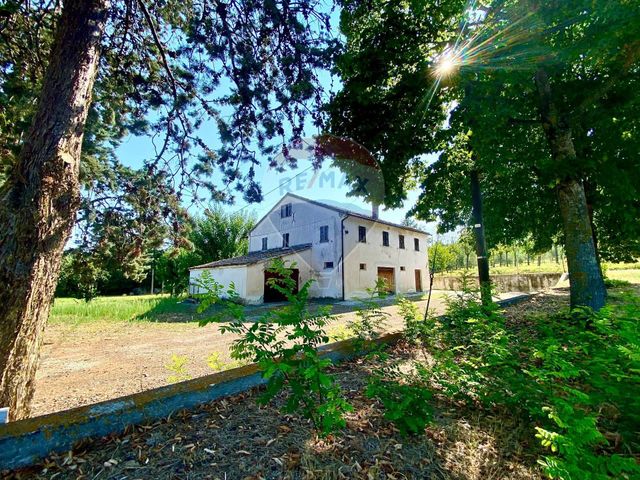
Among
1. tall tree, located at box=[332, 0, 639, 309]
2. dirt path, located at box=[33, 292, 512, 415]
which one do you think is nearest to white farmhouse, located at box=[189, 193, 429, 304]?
dirt path, located at box=[33, 292, 512, 415]

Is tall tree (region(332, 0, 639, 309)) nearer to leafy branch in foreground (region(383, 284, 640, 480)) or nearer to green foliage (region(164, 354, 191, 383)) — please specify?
leafy branch in foreground (region(383, 284, 640, 480))

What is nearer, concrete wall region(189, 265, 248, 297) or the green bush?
the green bush

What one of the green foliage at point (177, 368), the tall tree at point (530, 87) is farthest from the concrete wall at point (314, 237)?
the green foliage at point (177, 368)

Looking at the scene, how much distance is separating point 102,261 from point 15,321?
137 inches

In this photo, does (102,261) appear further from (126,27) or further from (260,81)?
(260,81)

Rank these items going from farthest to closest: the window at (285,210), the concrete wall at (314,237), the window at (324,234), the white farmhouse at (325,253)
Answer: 1. the window at (285,210)
2. the window at (324,234)
3. the concrete wall at (314,237)
4. the white farmhouse at (325,253)

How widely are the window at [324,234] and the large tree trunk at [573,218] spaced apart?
12.7m

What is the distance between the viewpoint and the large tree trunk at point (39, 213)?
7.04 ft

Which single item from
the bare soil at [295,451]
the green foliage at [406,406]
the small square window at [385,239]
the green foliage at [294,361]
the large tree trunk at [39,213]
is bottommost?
the bare soil at [295,451]

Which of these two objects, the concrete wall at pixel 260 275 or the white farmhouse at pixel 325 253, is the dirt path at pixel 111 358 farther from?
the white farmhouse at pixel 325 253

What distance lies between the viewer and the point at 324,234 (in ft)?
57.8

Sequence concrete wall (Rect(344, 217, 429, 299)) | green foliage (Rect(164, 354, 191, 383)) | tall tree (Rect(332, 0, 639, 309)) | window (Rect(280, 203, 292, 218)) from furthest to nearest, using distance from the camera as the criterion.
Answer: window (Rect(280, 203, 292, 218))
concrete wall (Rect(344, 217, 429, 299))
tall tree (Rect(332, 0, 639, 309))
green foliage (Rect(164, 354, 191, 383))

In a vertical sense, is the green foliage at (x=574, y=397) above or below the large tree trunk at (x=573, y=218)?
below

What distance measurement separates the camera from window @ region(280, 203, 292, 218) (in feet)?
65.8
